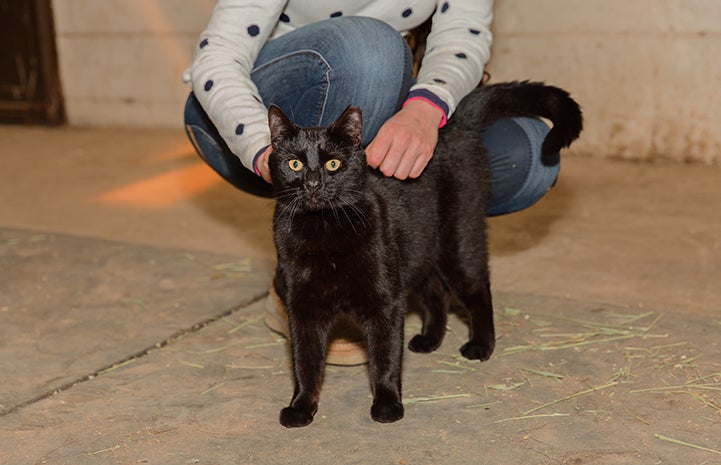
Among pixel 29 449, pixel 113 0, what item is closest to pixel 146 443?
pixel 29 449

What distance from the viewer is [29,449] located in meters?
1.89

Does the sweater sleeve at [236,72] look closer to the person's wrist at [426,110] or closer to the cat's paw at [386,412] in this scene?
the person's wrist at [426,110]

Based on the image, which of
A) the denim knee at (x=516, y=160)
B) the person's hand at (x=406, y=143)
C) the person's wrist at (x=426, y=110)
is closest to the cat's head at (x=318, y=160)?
the person's hand at (x=406, y=143)

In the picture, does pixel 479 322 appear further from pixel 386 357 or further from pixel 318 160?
pixel 318 160

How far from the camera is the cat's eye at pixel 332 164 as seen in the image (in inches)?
76.1

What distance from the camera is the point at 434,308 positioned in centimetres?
247

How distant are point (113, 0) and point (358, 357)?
4.43 m

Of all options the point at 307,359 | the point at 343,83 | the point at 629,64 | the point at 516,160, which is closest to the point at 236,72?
the point at 343,83

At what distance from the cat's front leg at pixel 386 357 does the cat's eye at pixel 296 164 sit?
39 cm

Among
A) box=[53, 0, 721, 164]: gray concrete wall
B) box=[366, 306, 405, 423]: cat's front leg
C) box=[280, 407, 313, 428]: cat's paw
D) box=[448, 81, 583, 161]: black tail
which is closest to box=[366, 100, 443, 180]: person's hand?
box=[448, 81, 583, 161]: black tail

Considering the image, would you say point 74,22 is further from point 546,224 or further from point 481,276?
point 481,276

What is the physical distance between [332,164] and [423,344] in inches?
27.3

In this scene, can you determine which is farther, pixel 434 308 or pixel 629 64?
pixel 629 64

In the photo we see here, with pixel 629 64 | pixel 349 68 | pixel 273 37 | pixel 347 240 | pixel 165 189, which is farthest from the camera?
pixel 629 64
